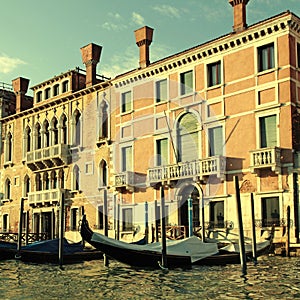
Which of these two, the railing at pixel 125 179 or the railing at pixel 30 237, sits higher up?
the railing at pixel 125 179

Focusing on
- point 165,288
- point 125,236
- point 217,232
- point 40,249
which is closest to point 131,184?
point 125,236

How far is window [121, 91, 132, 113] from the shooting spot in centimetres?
2270

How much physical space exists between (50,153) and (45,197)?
209cm

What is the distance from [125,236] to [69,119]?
21.9 feet

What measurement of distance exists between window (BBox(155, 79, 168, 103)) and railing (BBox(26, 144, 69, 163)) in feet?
19.3

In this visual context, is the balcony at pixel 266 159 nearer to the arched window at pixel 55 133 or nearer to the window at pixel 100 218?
the window at pixel 100 218

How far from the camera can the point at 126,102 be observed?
74.9 feet

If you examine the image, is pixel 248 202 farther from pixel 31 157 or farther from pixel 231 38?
pixel 31 157

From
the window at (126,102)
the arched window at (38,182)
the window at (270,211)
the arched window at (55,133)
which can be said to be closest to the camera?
the window at (270,211)

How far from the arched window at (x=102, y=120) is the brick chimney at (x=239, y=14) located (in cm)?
736

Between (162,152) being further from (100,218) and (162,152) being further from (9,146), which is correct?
(9,146)

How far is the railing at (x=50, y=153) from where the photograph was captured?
25.1 meters

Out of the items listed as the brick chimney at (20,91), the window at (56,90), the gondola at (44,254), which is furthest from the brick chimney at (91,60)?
the gondola at (44,254)

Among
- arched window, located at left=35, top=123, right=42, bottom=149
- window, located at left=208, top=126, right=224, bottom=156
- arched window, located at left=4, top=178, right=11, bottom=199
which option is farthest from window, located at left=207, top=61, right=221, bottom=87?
arched window, located at left=4, top=178, right=11, bottom=199
